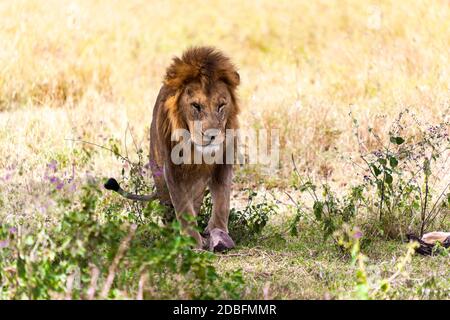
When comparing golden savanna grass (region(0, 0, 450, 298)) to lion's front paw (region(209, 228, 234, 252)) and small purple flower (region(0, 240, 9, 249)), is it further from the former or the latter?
small purple flower (region(0, 240, 9, 249))

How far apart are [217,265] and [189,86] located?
3.54 feet

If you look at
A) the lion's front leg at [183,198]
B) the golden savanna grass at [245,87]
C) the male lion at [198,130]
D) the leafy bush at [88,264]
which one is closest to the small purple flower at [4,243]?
the leafy bush at [88,264]

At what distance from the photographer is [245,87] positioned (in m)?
10.5

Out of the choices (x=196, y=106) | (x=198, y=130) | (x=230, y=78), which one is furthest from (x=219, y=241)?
(x=230, y=78)

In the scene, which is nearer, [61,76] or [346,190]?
[346,190]

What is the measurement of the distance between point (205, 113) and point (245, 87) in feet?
16.4

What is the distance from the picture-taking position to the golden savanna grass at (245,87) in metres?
7.73

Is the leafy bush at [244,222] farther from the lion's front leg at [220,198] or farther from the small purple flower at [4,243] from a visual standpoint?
the small purple flower at [4,243]

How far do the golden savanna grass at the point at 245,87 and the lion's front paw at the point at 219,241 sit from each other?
19 cm

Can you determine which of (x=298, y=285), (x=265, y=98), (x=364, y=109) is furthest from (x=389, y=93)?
(x=298, y=285)

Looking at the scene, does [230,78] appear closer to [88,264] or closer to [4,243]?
[88,264]

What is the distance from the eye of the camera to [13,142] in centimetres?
796

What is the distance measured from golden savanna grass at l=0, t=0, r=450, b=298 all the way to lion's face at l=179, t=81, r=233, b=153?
0.73 metres

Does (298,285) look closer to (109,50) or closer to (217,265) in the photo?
(217,265)
